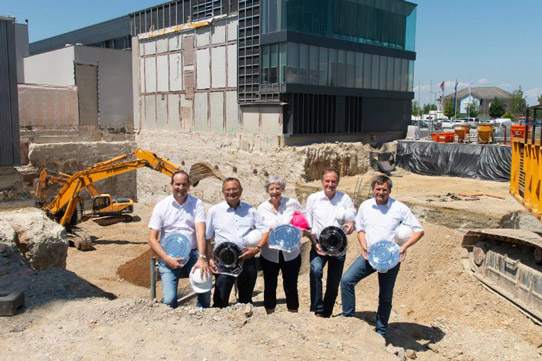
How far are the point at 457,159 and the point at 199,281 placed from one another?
62.0 ft

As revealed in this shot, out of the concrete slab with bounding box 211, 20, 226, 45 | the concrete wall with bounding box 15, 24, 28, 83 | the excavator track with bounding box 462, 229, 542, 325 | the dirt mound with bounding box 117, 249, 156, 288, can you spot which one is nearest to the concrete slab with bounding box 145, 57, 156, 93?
the concrete slab with bounding box 211, 20, 226, 45

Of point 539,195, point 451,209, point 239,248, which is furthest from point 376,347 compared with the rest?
point 451,209

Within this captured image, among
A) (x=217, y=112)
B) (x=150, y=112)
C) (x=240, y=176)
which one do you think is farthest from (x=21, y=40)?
(x=240, y=176)

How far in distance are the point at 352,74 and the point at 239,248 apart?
17373mm

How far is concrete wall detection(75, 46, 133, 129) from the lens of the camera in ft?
95.9

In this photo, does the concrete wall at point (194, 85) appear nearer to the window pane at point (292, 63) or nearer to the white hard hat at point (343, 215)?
the window pane at point (292, 63)

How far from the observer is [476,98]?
7638 cm

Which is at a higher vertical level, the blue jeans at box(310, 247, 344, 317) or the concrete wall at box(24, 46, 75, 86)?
the concrete wall at box(24, 46, 75, 86)

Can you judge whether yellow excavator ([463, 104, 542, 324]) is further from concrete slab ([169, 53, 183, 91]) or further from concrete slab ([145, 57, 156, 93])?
concrete slab ([145, 57, 156, 93])

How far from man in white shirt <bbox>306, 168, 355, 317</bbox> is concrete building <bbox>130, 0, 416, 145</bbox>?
1344cm

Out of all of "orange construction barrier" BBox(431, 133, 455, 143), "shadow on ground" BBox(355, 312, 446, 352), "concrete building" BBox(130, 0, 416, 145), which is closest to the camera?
"shadow on ground" BBox(355, 312, 446, 352)

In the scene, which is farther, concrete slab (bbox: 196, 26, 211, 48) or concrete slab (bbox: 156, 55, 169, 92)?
concrete slab (bbox: 156, 55, 169, 92)

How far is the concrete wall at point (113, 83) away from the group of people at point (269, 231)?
24989 mm

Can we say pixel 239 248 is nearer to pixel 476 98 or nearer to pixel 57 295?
pixel 57 295
